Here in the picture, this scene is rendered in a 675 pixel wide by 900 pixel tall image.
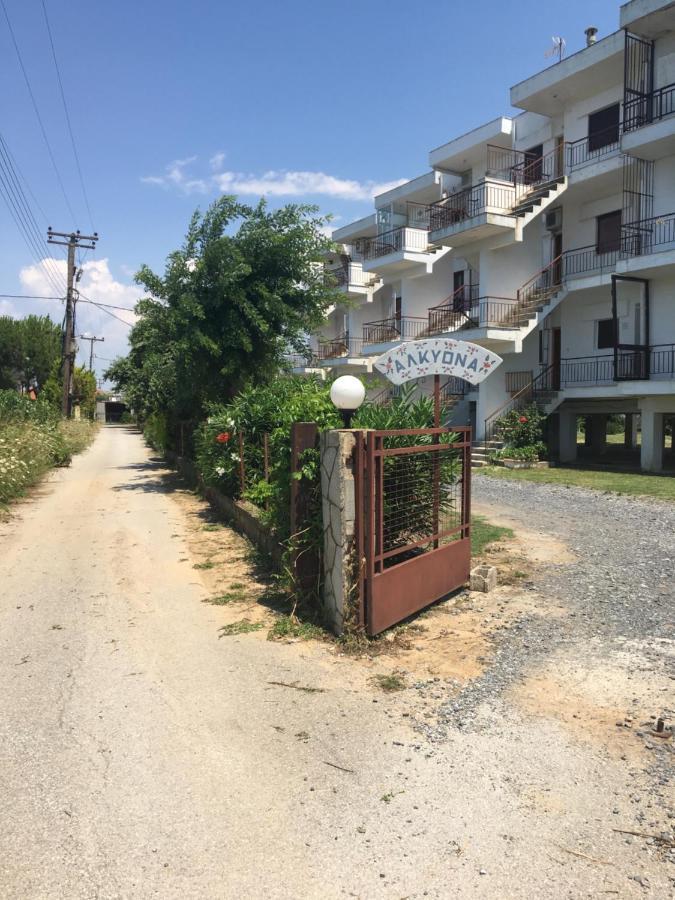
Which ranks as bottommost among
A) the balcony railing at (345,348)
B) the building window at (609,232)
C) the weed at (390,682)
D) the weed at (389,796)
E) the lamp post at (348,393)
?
the weed at (389,796)

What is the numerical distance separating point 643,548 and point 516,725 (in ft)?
17.6

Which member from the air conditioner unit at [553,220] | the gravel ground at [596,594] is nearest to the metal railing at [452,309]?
the air conditioner unit at [553,220]

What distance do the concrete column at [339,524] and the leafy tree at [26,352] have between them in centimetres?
5552

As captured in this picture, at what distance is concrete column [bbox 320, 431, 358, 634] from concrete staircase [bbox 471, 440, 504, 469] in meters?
15.1

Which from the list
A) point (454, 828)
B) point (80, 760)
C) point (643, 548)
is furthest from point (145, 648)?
point (643, 548)

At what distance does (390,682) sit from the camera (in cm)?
455

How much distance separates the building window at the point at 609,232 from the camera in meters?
21.1

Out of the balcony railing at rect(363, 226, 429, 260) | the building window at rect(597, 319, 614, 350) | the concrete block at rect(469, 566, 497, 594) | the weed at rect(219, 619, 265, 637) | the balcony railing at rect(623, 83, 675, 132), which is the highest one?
the balcony railing at rect(623, 83, 675, 132)

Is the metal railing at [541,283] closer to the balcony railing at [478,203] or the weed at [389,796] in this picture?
the balcony railing at [478,203]

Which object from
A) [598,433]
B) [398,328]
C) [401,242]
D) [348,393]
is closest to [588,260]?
[598,433]

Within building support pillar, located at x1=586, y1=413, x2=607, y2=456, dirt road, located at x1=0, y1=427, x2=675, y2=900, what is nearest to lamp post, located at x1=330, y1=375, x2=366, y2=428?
dirt road, located at x1=0, y1=427, x2=675, y2=900

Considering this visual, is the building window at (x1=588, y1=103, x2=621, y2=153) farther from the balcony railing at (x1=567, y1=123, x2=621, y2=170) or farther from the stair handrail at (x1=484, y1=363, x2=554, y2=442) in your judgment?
the stair handrail at (x1=484, y1=363, x2=554, y2=442)

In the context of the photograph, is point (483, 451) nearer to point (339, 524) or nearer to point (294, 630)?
point (294, 630)

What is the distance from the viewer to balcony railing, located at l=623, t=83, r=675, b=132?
1825 cm
